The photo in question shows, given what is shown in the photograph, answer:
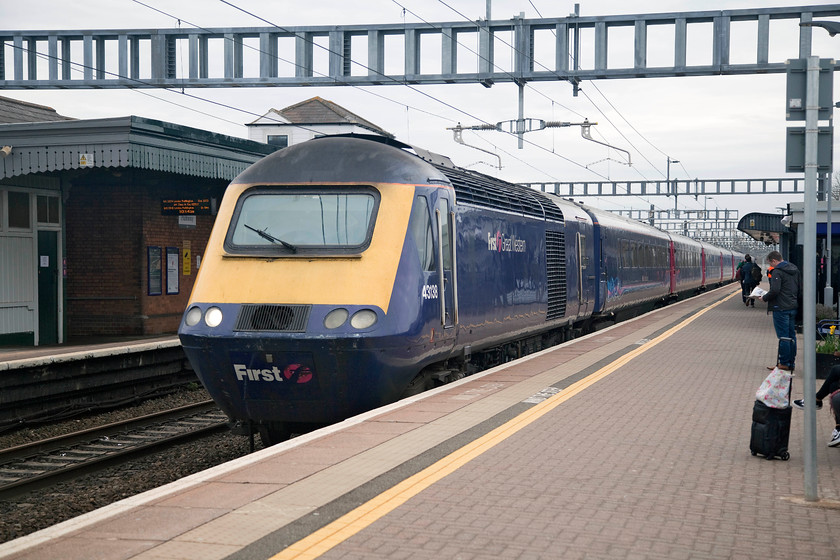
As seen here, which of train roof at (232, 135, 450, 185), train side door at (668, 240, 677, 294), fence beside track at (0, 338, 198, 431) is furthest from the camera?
train side door at (668, 240, 677, 294)

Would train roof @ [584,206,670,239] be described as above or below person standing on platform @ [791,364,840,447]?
above

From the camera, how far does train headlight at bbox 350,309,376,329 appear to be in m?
8.92

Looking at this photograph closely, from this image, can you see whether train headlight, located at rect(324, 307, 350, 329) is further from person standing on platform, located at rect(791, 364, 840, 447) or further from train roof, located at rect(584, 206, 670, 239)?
train roof, located at rect(584, 206, 670, 239)

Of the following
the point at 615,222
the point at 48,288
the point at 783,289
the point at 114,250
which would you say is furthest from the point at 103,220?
the point at 783,289

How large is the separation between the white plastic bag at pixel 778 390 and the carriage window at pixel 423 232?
3.69 meters

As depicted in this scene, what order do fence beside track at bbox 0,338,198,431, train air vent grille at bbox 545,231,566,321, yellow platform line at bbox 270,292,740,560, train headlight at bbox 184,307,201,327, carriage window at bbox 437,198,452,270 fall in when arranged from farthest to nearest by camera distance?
train air vent grille at bbox 545,231,566,321 < fence beside track at bbox 0,338,198,431 < carriage window at bbox 437,198,452,270 < train headlight at bbox 184,307,201,327 < yellow platform line at bbox 270,292,740,560

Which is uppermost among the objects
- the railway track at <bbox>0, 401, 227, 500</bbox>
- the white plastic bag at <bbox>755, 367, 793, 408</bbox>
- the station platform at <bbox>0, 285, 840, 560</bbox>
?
the white plastic bag at <bbox>755, 367, 793, 408</bbox>

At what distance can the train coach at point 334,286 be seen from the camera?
8.97 m

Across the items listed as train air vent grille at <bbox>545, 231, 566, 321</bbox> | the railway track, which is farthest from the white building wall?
train air vent grille at <bbox>545, 231, 566, 321</bbox>

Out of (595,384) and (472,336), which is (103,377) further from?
(595,384)

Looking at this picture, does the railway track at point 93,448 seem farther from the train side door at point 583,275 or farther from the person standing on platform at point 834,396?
the train side door at point 583,275

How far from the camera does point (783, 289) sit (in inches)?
517

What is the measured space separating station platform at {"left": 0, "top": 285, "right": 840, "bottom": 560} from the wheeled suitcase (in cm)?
11

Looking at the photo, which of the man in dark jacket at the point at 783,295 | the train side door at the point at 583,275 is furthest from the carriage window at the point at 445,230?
the train side door at the point at 583,275
